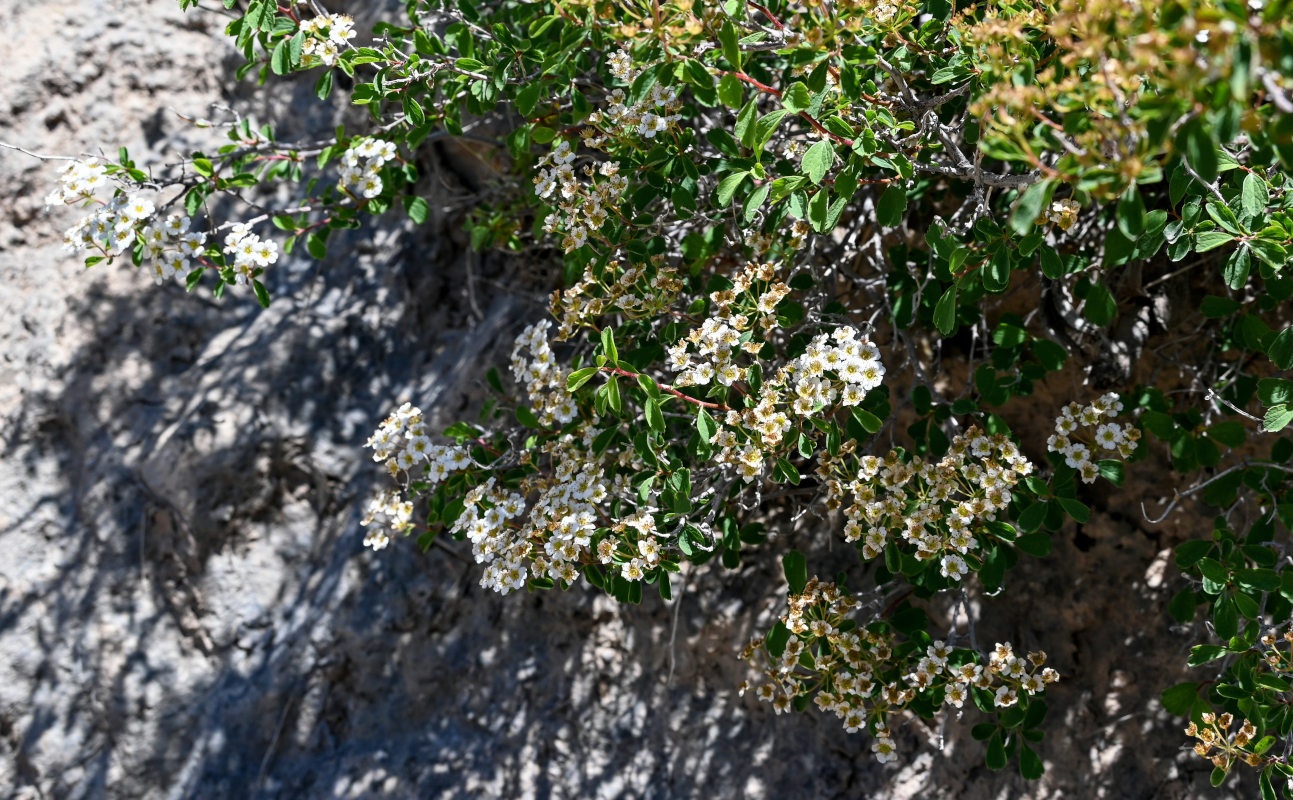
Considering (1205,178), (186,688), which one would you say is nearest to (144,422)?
(186,688)

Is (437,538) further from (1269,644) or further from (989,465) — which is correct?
(1269,644)

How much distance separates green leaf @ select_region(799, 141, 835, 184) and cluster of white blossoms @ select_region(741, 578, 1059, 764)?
0.92 meters

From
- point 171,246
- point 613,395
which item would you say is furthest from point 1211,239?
point 171,246

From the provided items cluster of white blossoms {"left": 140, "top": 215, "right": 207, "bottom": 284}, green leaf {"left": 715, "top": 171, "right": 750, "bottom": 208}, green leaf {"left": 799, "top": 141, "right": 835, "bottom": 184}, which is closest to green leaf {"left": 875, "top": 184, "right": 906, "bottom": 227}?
green leaf {"left": 799, "top": 141, "right": 835, "bottom": 184}

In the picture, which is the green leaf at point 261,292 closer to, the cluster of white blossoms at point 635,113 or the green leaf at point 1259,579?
the cluster of white blossoms at point 635,113

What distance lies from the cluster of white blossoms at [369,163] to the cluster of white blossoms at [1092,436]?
169cm

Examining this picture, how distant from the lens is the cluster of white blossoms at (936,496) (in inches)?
81.4

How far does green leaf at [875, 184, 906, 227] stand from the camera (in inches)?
79.1

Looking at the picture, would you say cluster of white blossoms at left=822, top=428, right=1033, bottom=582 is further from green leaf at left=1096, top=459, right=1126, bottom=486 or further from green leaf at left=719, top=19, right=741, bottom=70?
green leaf at left=719, top=19, right=741, bottom=70

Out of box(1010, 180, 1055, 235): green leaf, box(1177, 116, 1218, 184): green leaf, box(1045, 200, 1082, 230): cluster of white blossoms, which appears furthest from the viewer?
box(1045, 200, 1082, 230): cluster of white blossoms

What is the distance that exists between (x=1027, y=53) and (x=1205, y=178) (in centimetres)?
63

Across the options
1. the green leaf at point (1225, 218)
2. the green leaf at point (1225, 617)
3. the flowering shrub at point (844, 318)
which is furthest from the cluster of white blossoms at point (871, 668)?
the green leaf at point (1225, 218)

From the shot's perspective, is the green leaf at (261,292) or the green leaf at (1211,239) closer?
the green leaf at (1211,239)

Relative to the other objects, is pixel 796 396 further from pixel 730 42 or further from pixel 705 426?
pixel 730 42
